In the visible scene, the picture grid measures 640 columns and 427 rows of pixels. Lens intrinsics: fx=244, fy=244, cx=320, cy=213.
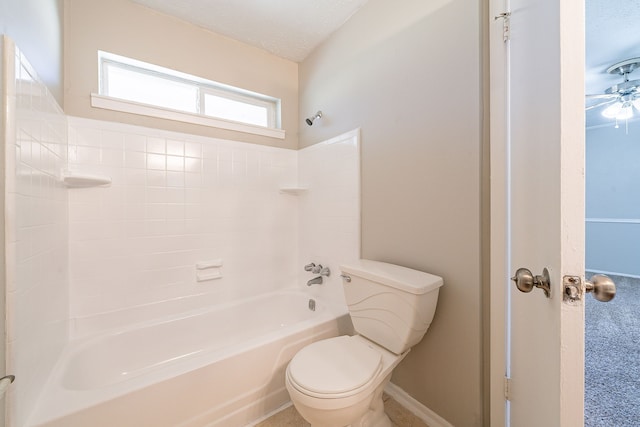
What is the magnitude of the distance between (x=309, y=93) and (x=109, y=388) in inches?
89.6

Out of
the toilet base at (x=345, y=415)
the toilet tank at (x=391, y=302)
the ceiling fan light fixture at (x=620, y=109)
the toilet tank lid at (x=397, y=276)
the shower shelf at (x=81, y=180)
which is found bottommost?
the toilet base at (x=345, y=415)

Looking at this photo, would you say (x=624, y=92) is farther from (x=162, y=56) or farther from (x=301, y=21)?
(x=162, y=56)

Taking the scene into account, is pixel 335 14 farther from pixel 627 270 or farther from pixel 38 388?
pixel 627 270

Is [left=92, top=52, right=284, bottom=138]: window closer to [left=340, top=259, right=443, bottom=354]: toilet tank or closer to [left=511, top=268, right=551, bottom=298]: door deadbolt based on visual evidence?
[left=340, top=259, right=443, bottom=354]: toilet tank

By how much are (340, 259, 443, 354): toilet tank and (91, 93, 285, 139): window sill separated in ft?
4.67

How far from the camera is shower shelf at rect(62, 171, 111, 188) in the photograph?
4.34 feet

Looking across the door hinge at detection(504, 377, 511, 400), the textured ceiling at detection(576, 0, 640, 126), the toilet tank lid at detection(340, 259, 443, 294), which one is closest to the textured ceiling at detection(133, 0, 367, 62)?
the textured ceiling at detection(576, 0, 640, 126)

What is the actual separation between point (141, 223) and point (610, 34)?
11.7ft

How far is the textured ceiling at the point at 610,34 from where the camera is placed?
1.52 m

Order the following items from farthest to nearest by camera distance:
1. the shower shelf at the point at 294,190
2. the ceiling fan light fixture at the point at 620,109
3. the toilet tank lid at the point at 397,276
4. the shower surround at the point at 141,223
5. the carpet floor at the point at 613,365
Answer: the ceiling fan light fixture at the point at 620,109 → the shower shelf at the point at 294,190 → the carpet floor at the point at 613,365 → the toilet tank lid at the point at 397,276 → the shower surround at the point at 141,223

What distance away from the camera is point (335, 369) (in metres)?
1.07

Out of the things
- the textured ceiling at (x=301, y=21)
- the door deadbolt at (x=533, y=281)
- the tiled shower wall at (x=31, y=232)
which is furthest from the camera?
the textured ceiling at (x=301, y=21)

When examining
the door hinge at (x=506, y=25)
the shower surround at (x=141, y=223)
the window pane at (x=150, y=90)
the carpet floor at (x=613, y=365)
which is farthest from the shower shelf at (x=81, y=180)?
the carpet floor at (x=613, y=365)

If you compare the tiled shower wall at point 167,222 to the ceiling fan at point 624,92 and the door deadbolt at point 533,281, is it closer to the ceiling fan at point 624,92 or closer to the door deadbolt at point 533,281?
the door deadbolt at point 533,281
